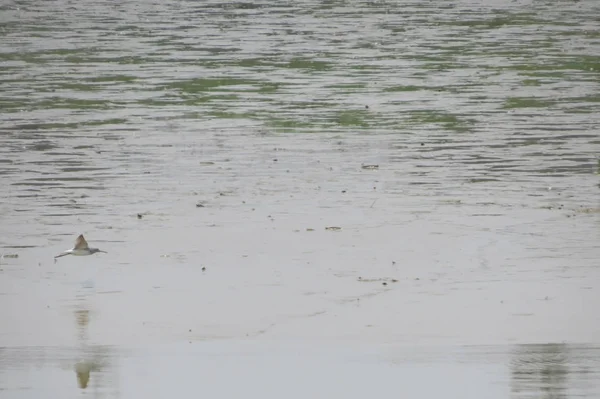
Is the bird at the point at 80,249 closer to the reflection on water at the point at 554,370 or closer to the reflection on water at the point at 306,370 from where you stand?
the reflection on water at the point at 306,370

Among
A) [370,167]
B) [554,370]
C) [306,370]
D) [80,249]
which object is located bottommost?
[554,370]

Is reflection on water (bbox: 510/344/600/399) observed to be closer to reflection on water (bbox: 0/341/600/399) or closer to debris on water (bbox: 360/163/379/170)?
reflection on water (bbox: 0/341/600/399)

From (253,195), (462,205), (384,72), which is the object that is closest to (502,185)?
(462,205)

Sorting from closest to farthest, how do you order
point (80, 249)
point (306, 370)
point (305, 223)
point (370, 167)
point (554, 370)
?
1. point (554, 370)
2. point (306, 370)
3. point (80, 249)
4. point (305, 223)
5. point (370, 167)

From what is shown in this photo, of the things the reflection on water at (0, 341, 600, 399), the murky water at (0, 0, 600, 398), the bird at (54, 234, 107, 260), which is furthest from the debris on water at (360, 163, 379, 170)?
the reflection on water at (0, 341, 600, 399)

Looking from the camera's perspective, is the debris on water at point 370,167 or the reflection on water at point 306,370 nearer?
the reflection on water at point 306,370

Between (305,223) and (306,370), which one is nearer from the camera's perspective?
(306,370)

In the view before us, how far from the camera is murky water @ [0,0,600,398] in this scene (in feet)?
28.9

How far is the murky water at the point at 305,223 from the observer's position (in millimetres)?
8812

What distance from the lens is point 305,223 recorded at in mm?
13125

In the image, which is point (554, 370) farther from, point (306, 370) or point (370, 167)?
point (370, 167)

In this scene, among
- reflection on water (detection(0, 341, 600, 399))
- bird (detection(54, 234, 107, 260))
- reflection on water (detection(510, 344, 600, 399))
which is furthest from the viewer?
bird (detection(54, 234, 107, 260))

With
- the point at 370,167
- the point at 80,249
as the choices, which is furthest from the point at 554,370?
the point at 370,167

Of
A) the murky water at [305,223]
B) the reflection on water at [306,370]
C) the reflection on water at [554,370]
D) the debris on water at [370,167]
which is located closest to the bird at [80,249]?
the murky water at [305,223]
